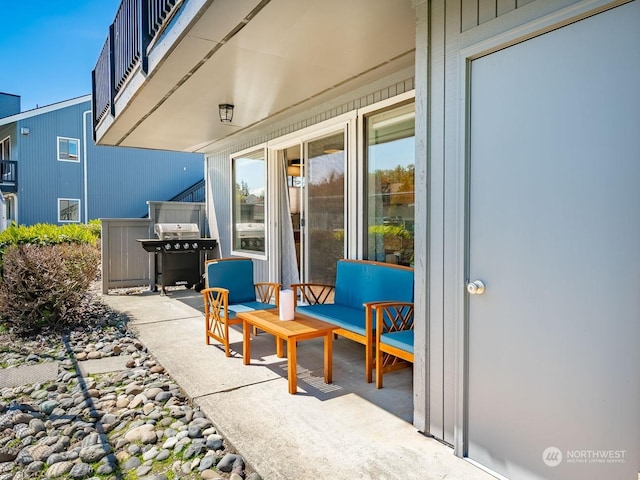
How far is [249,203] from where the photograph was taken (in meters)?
6.47

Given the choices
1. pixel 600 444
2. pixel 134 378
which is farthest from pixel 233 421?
pixel 600 444

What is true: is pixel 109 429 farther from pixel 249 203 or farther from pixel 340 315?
pixel 249 203

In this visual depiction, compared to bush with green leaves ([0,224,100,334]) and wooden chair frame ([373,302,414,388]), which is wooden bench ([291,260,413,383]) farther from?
bush with green leaves ([0,224,100,334])

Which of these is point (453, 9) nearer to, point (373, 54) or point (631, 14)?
point (631, 14)

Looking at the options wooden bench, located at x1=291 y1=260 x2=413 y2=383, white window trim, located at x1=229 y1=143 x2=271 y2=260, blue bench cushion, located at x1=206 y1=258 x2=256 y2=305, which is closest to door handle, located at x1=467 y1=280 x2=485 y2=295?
wooden bench, located at x1=291 y1=260 x2=413 y2=383

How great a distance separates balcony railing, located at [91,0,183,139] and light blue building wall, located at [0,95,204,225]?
28.9 feet

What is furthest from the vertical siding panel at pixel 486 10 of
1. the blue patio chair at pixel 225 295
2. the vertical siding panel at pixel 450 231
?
the blue patio chair at pixel 225 295

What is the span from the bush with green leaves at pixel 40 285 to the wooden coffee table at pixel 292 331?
2.27 m

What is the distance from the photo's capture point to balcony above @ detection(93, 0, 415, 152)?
270cm

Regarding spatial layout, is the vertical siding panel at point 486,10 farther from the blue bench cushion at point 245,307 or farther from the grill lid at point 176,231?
the grill lid at point 176,231

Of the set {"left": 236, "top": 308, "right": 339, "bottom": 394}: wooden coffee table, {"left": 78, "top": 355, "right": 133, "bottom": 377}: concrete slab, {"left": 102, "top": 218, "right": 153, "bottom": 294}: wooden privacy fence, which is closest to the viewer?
{"left": 236, "top": 308, "right": 339, "bottom": 394}: wooden coffee table

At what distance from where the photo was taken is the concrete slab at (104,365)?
3.49 meters

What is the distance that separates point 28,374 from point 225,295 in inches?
64.6

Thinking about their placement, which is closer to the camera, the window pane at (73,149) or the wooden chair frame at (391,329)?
the wooden chair frame at (391,329)
